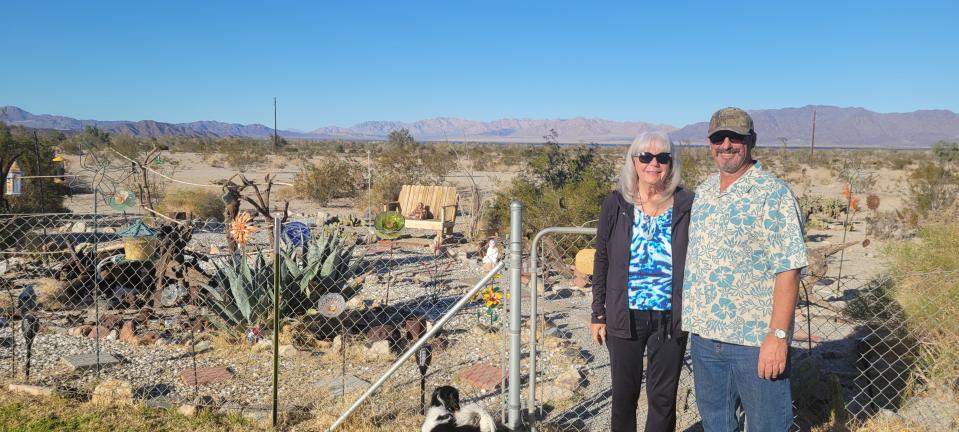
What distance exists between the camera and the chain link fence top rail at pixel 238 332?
14.1 feet

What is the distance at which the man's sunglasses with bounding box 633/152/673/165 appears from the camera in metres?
2.58

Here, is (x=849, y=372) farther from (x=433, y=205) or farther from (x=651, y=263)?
(x=433, y=205)

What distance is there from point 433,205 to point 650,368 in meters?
9.52

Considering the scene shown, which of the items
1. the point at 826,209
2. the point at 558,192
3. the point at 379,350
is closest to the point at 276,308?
the point at 379,350

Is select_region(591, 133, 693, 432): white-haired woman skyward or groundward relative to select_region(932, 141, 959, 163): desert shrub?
groundward

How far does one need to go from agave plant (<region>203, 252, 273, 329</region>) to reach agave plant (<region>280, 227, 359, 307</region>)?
0.23m

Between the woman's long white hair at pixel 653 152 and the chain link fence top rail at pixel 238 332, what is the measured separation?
115 cm

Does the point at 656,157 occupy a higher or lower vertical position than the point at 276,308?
higher

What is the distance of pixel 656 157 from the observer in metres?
2.58

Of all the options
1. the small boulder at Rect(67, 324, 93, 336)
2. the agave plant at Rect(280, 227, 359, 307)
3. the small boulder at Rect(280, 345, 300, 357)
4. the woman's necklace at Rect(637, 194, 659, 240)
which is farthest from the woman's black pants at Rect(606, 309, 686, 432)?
the small boulder at Rect(67, 324, 93, 336)

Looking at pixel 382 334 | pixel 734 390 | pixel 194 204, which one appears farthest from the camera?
pixel 194 204

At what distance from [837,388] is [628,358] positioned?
6.20 ft

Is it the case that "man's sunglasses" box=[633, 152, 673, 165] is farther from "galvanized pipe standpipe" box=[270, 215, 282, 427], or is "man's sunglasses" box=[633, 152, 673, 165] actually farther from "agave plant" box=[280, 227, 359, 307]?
"agave plant" box=[280, 227, 359, 307]

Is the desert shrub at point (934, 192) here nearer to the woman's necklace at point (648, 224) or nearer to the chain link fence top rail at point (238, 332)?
the chain link fence top rail at point (238, 332)
